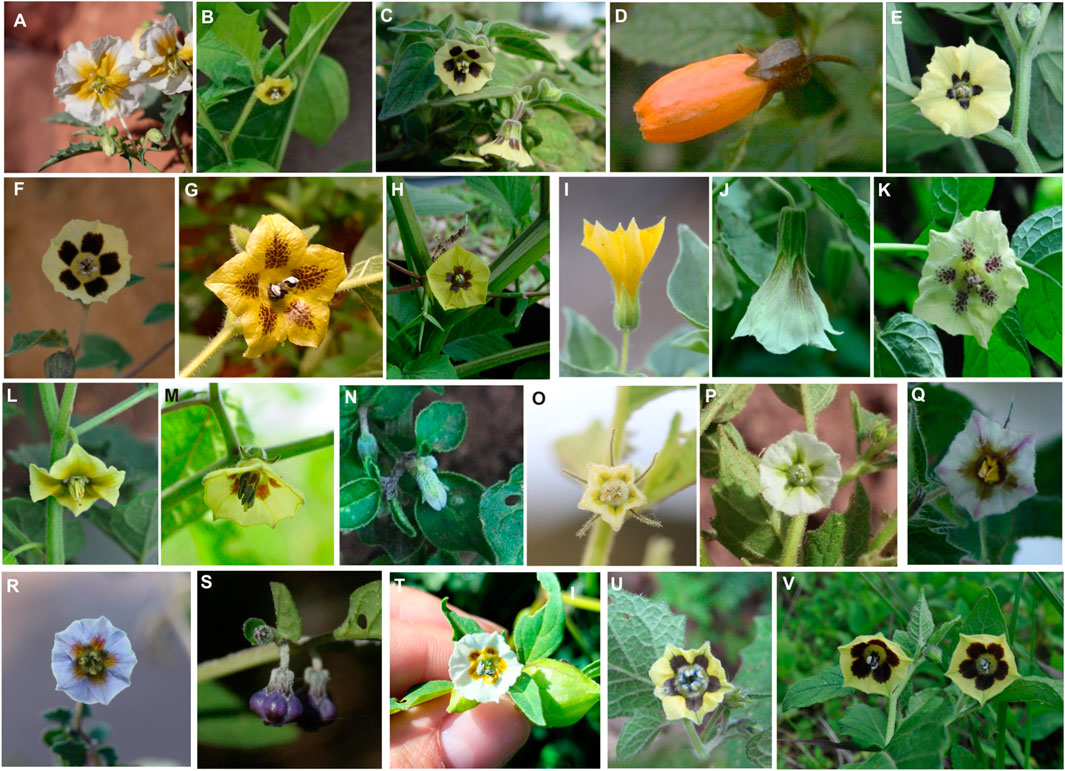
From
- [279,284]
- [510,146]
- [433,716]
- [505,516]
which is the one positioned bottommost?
[433,716]

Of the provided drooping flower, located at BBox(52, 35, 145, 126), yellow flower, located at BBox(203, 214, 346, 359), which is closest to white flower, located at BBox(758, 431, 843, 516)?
yellow flower, located at BBox(203, 214, 346, 359)

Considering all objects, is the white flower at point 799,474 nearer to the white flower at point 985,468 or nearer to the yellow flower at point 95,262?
the white flower at point 985,468

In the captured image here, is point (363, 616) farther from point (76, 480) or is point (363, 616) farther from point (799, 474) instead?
point (799, 474)

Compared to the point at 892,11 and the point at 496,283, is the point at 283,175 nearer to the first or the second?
the point at 496,283

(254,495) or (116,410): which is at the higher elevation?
(116,410)

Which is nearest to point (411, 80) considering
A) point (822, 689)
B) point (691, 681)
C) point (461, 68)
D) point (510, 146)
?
point (461, 68)

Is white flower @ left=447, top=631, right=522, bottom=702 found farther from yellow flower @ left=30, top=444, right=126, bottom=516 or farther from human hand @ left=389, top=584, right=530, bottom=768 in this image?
yellow flower @ left=30, top=444, right=126, bottom=516

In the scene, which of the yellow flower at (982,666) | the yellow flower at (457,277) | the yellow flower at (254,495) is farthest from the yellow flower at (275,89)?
the yellow flower at (982,666)
